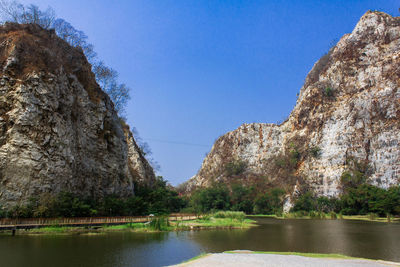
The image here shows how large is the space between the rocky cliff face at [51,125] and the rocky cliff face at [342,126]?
43.7 metres

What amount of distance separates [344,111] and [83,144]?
54.5m

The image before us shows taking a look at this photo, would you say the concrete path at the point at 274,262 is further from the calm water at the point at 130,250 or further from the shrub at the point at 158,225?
the shrub at the point at 158,225

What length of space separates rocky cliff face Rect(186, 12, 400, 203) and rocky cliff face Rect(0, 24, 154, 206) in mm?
43681

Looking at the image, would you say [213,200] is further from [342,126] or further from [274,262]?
[274,262]

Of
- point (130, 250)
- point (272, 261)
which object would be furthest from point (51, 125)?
point (272, 261)

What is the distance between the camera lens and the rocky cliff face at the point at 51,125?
27.4m

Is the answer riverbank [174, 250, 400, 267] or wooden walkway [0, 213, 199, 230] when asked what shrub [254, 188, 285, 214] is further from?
riverbank [174, 250, 400, 267]

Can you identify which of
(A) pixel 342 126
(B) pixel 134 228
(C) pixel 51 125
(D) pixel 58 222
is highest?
(A) pixel 342 126

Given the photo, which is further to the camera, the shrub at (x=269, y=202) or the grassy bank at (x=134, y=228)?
the shrub at (x=269, y=202)

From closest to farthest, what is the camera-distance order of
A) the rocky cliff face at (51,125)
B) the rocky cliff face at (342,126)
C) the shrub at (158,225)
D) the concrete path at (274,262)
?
the concrete path at (274,262)
the rocky cliff face at (51,125)
the shrub at (158,225)
the rocky cliff face at (342,126)

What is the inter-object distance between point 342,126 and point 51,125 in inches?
2229

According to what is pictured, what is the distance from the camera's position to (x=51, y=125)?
30.3 meters

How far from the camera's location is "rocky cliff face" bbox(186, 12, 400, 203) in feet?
190

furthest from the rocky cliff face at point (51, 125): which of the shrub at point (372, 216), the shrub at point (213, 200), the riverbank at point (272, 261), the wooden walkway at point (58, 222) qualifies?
the shrub at point (372, 216)
